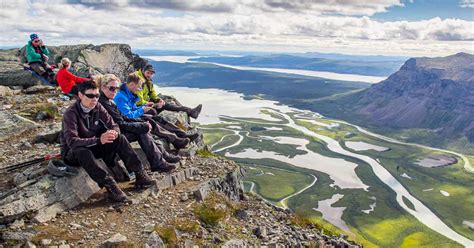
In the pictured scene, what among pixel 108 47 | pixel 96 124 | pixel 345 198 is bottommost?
pixel 345 198

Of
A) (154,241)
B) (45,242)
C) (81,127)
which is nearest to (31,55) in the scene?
(81,127)

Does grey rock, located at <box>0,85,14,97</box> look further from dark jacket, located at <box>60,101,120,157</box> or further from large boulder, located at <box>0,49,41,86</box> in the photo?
dark jacket, located at <box>60,101,120,157</box>

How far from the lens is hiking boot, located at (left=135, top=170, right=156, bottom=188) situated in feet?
56.4

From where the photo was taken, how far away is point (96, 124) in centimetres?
1581

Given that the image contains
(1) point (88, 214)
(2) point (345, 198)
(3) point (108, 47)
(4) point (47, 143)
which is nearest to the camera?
(1) point (88, 214)

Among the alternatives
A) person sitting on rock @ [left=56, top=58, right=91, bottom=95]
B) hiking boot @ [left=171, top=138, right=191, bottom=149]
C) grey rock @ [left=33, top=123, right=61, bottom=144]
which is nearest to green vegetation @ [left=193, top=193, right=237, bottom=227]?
hiking boot @ [left=171, top=138, right=191, bottom=149]

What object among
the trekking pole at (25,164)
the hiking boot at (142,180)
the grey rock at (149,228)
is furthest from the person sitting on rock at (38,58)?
the grey rock at (149,228)

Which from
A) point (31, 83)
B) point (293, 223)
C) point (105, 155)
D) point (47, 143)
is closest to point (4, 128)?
point (47, 143)

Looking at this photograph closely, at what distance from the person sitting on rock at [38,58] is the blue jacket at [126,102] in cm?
2026

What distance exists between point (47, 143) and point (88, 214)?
30.1 ft

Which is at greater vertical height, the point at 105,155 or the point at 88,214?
the point at 105,155

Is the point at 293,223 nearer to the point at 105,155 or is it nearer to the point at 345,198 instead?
the point at 105,155

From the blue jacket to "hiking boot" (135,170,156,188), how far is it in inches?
151

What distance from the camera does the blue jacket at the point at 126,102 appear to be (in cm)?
1944
